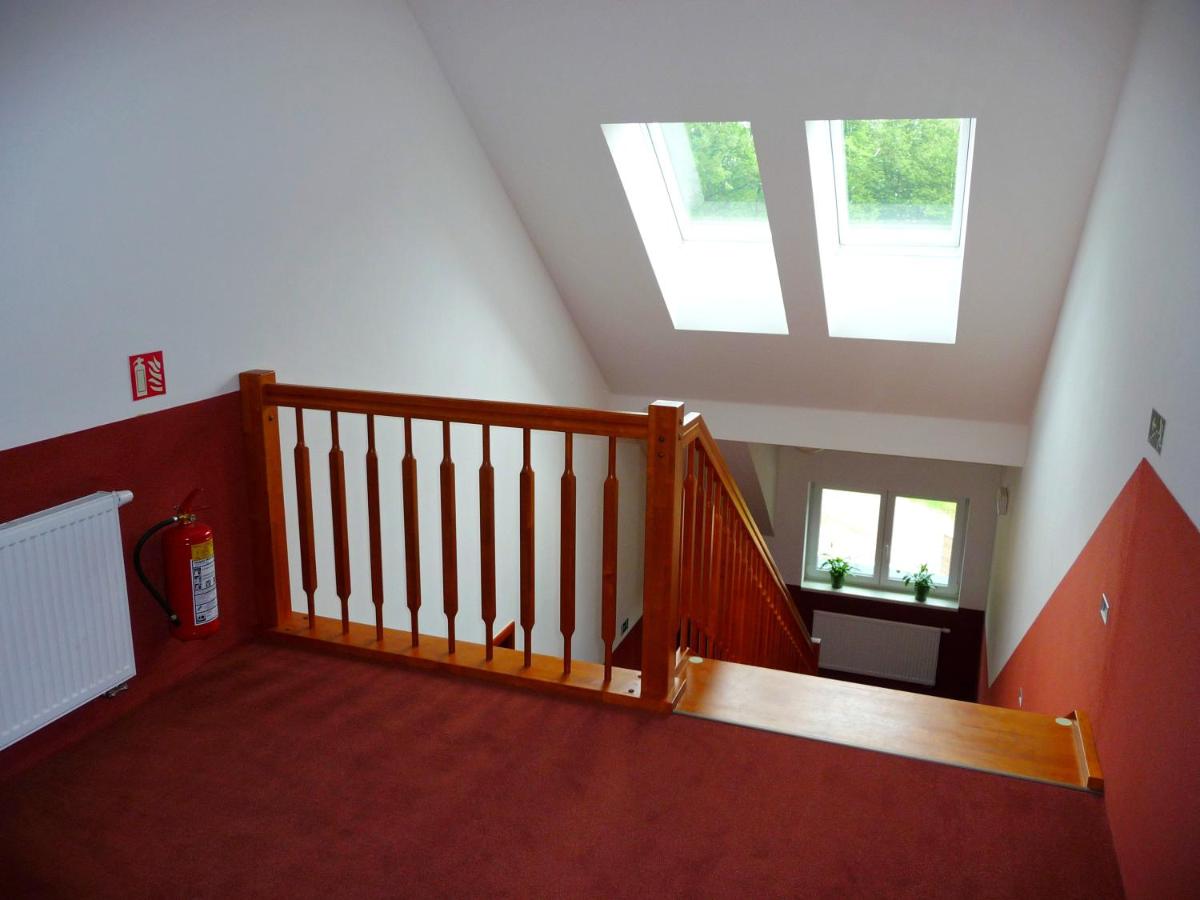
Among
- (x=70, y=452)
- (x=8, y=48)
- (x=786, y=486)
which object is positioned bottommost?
(x=786, y=486)

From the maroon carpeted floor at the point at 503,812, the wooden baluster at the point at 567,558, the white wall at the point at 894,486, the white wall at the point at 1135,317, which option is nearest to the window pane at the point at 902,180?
the white wall at the point at 1135,317

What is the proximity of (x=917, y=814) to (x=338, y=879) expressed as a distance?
1.30 m

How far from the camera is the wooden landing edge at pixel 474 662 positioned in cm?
263

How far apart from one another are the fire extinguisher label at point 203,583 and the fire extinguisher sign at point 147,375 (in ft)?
1.42

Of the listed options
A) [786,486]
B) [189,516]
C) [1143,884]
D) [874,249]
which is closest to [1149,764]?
[1143,884]

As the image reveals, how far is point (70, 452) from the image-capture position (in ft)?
7.36

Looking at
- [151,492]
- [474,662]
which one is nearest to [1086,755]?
[474,662]

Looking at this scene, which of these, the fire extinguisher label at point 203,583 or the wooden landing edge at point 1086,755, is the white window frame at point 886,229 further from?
the fire extinguisher label at point 203,583

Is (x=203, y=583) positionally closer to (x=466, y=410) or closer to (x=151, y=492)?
(x=151, y=492)

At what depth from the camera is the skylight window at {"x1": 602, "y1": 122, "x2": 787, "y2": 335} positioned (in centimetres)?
441

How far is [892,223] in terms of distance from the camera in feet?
Answer: 15.3

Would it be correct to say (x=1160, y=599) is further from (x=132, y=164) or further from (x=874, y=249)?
(x=874, y=249)

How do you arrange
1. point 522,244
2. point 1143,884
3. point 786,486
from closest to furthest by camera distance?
1. point 1143,884
2. point 522,244
3. point 786,486

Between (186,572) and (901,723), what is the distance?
78.6 inches
